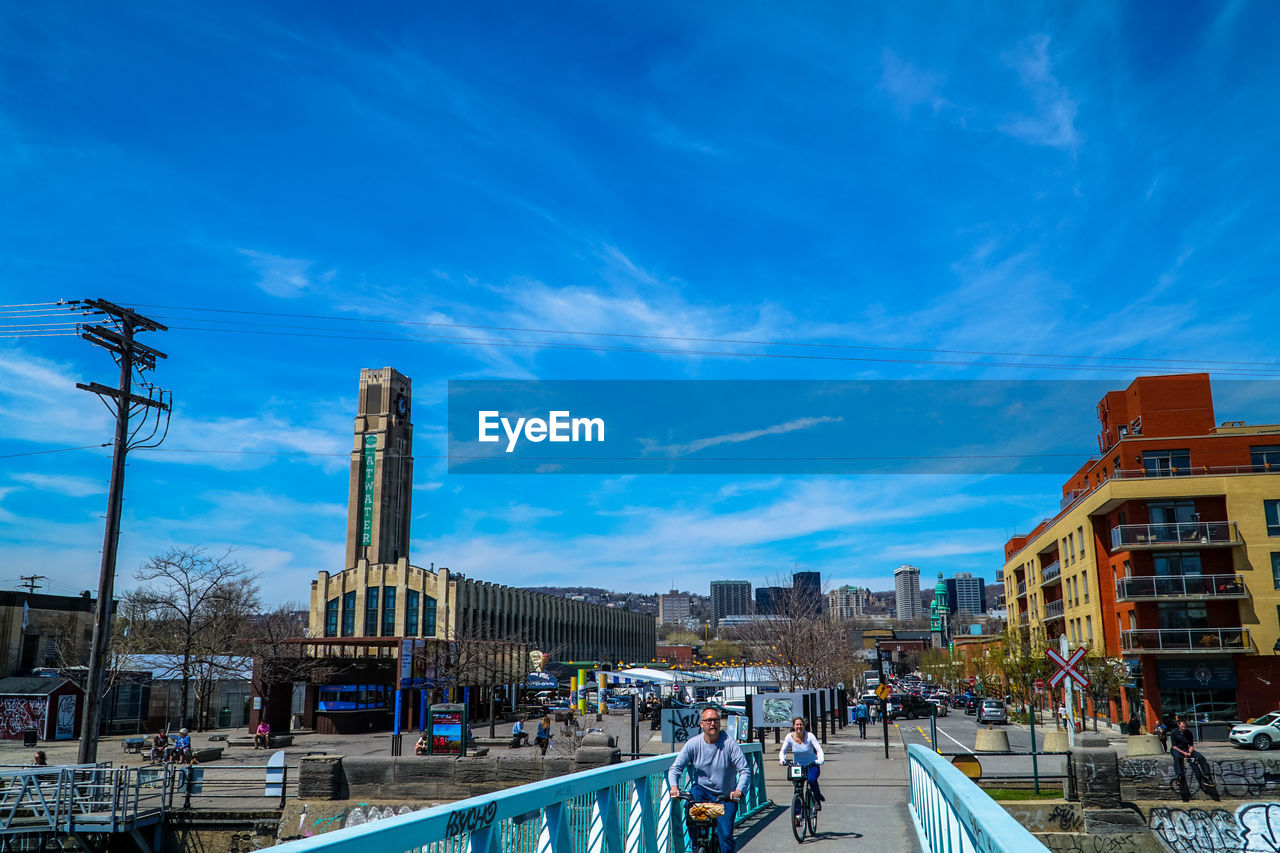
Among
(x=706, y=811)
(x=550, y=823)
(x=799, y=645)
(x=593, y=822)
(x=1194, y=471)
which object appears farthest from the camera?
(x=799, y=645)

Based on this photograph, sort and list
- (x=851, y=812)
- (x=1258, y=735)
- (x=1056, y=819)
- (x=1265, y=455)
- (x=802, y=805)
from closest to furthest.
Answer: (x=802, y=805)
(x=851, y=812)
(x=1056, y=819)
(x=1258, y=735)
(x=1265, y=455)

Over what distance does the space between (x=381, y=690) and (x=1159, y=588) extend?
39.0 m

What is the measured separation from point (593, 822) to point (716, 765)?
2.52m

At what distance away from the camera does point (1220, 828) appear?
19.4 meters

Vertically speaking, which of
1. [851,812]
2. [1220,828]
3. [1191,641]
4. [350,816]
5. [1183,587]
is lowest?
[1220,828]

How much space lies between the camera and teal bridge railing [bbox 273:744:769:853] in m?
3.87

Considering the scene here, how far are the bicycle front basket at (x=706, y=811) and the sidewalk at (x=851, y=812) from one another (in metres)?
2.68

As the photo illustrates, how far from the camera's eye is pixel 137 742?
35562 millimetres

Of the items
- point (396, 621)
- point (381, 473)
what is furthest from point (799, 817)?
point (381, 473)

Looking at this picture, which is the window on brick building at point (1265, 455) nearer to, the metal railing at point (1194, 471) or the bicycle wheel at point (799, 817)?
the metal railing at point (1194, 471)

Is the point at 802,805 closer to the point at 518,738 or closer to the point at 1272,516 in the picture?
the point at 518,738

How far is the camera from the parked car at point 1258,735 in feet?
120

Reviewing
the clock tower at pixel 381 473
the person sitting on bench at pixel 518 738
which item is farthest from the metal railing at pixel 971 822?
the clock tower at pixel 381 473

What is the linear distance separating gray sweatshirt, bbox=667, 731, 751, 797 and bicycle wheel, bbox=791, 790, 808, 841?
3294 millimetres
